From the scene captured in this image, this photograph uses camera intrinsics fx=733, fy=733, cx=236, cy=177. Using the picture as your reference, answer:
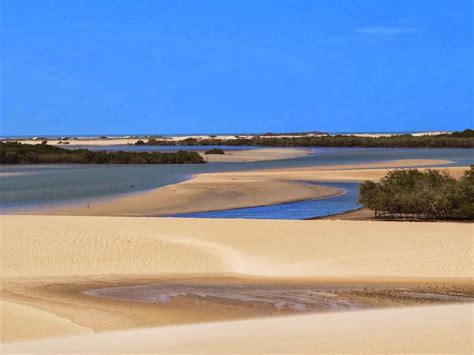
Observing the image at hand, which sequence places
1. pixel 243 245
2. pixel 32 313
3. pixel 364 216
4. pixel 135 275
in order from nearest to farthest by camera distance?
1. pixel 32 313
2. pixel 135 275
3. pixel 243 245
4. pixel 364 216

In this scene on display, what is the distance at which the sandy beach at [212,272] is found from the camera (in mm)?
7086

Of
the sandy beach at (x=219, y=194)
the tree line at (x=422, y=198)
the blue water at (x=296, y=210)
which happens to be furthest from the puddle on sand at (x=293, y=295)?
the sandy beach at (x=219, y=194)

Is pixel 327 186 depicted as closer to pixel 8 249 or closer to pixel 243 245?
pixel 243 245

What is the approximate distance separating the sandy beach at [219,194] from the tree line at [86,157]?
17.7m

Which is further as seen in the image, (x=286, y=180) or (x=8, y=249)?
(x=286, y=180)

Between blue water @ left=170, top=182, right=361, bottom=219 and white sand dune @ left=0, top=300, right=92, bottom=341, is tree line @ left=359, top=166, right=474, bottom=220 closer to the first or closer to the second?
blue water @ left=170, top=182, right=361, bottom=219

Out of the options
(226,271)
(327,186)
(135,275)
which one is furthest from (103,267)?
(327,186)

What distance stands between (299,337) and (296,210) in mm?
15123

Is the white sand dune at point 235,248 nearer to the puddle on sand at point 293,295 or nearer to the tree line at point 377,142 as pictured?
the puddle on sand at point 293,295

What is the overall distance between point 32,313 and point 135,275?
295cm

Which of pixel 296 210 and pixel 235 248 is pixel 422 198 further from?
pixel 235 248

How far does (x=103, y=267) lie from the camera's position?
38.0ft

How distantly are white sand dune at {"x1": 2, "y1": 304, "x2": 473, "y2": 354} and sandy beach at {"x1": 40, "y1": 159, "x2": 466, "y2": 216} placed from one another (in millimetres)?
14568

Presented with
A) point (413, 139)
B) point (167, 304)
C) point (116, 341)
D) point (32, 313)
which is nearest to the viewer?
point (116, 341)
